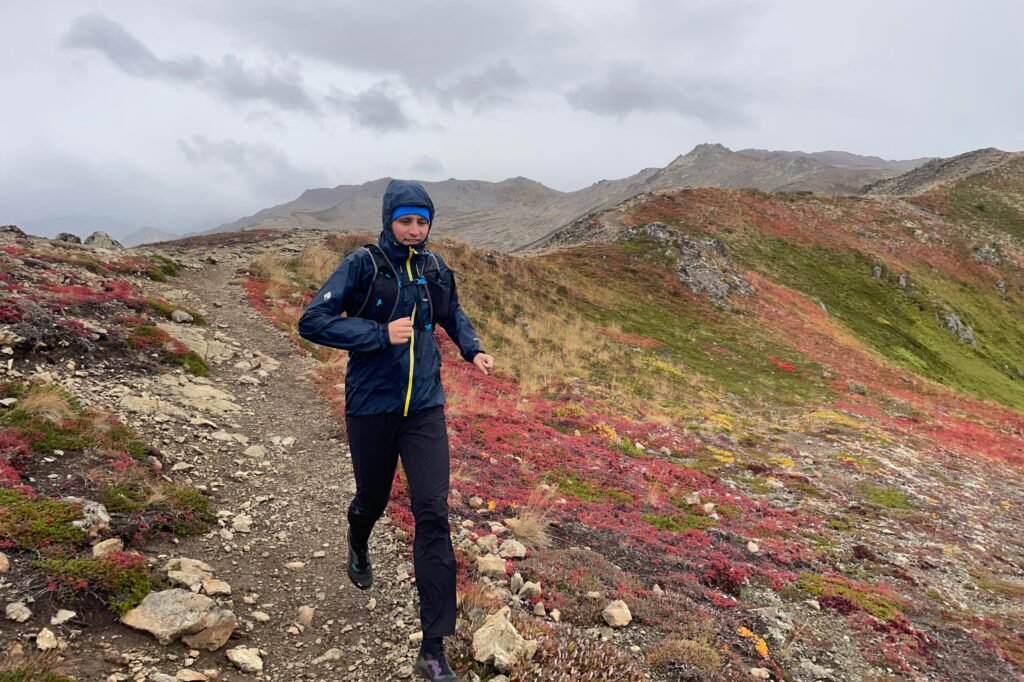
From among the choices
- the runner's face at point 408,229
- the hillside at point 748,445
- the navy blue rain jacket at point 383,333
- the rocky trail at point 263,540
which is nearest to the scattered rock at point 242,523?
the rocky trail at point 263,540

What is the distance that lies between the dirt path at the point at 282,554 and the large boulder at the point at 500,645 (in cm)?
63

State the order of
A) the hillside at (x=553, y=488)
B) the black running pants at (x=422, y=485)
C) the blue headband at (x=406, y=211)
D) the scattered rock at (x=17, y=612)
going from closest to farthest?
the scattered rock at (x=17, y=612) → the black running pants at (x=422, y=485) → the blue headband at (x=406, y=211) → the hillside at (x=553, y=488)

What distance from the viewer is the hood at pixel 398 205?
4441 millimetres

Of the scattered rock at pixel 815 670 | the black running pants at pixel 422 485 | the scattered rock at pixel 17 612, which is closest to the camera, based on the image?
the scattered rock at pixel 17 612

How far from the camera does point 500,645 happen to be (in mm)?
4500

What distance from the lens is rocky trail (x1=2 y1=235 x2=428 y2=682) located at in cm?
416

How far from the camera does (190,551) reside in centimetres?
557

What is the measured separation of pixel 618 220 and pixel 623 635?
40457 millimetres

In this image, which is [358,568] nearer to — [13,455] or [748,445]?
[13,455]

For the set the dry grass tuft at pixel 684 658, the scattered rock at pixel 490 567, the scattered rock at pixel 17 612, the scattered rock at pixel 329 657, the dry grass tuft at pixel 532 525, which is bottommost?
the dry grass tuft at pixel 684 658

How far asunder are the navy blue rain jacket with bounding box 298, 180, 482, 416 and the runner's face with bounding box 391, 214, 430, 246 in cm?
6

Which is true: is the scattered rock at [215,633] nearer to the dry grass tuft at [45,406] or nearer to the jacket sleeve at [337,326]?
the jacket sleeve at [337,326]

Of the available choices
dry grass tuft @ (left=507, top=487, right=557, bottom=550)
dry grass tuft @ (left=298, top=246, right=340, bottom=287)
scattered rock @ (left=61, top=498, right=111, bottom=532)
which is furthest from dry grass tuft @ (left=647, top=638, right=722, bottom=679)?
dry grass tuft @ (left=298, top=246, right=340, bottom=287)

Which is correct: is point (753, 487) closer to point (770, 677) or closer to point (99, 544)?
point (770, 677)
